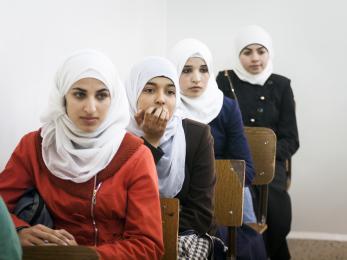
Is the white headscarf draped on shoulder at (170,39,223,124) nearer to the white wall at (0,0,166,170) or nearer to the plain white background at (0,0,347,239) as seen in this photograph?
the white wall at (0,0,166,170)

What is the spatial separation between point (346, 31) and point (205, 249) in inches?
90.1

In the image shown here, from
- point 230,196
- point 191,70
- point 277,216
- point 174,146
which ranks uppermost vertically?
point 191,70

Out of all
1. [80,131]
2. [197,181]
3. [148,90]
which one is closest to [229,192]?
[197,181]

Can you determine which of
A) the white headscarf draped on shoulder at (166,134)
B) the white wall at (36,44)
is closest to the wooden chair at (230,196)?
the white headscarf draped on shoulder at (166,134)

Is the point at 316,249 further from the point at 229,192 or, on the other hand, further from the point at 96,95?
the point at 96,95

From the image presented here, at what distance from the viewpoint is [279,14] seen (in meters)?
3.88

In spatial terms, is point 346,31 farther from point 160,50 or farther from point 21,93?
point 21,93

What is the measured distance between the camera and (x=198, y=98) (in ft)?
8.84

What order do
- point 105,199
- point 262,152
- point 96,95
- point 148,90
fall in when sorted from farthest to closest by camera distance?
point 262,152, point 148,90, point 96,95, point 105,199

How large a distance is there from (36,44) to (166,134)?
0.56 meters

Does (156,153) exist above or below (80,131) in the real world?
below

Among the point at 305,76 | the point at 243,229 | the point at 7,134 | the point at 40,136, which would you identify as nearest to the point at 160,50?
the point at 305,76

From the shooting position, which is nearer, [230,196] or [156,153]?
[156,153]

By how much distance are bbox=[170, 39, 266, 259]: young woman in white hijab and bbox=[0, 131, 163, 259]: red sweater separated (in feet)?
3.20
